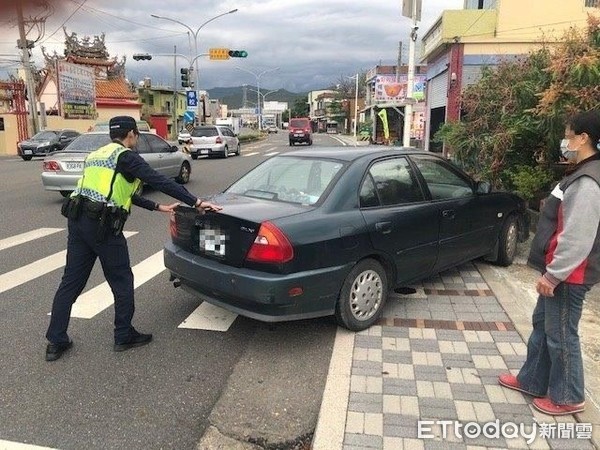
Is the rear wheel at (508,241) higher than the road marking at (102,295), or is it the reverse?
the rear wheel at (508,241)

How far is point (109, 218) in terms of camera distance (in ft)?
12.0

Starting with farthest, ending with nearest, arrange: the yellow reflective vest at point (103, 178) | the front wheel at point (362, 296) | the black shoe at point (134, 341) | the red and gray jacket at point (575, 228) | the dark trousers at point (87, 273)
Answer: the front wheel at point (362, 296), the black shoe at point (134, 341), the dark trousers at point (87, 273), the yellow reflective vest at point (103, 178), the red and gray jacket at point (575, 228)

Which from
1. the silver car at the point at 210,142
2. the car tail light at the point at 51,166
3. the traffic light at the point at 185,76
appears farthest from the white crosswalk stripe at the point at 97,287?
the traffic light at the point at 185,76

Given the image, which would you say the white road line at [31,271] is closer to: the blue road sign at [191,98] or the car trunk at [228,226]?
the car trunk at [228,226]

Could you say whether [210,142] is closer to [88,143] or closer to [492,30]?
[492,30]

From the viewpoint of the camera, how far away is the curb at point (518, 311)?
301cm

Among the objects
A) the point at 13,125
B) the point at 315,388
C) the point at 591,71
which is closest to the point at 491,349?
the point at 315,388

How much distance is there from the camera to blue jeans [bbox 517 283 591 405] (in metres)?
2.90

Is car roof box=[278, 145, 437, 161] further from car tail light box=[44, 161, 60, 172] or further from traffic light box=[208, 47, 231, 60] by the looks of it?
traffic light box=[208, 47, 231, 60]

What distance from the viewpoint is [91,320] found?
14.8 ft

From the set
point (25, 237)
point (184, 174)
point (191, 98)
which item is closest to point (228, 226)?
point (25, 237)

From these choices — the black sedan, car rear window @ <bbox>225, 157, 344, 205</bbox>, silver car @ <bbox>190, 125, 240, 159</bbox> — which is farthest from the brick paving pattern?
silver car @ <bbox>190, 125, 240, 159</bbox>

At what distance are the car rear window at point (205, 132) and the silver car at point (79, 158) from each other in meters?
11.9

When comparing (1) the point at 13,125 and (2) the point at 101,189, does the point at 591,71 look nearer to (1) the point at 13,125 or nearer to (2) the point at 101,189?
(2) the point at 101,189
